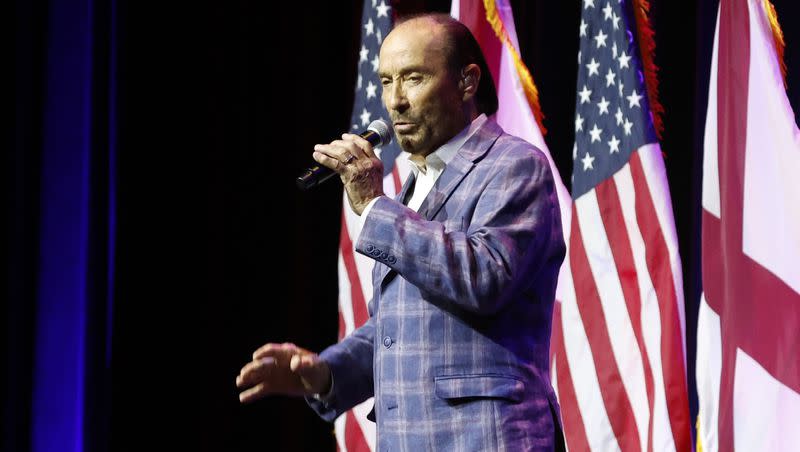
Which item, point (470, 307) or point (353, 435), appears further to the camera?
point (353, 435)

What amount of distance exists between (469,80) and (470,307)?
489mm

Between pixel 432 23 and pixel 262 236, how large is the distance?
7.35 feet

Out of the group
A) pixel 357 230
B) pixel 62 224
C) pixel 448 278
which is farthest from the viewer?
pixel 62 224

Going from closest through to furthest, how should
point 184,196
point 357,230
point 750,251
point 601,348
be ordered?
point 750,251 → point 601,348 → point 357,230 → point 184,196

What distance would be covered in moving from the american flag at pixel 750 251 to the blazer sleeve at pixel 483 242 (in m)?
1.13

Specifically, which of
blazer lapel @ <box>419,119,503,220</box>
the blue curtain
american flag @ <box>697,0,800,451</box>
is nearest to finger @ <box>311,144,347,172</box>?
blazer lapel @ <box>419,119,503,220</box>

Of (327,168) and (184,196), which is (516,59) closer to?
(184,196)

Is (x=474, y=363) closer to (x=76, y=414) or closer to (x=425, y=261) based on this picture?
(x=425, y=261)

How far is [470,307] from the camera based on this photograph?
1.43m

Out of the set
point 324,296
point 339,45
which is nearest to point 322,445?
point 324,296

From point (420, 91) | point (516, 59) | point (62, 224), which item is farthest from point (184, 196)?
point (420, 91)

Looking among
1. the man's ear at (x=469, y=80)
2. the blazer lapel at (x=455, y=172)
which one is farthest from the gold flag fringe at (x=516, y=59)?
the blazer lapel at (x=455, y=172)

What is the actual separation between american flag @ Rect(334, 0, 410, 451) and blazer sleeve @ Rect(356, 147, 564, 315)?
1602 mm

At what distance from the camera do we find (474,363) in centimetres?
146
